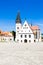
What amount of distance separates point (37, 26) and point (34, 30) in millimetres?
4158

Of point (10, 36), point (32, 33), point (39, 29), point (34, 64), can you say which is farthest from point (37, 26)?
point (34, 64)

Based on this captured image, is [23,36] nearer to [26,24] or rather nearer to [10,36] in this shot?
[26,24]

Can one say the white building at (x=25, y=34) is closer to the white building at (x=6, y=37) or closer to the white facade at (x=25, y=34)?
the white facade at (x=25, y=34)

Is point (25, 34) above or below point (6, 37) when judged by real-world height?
above

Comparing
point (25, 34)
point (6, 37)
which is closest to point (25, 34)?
point (25, 34)

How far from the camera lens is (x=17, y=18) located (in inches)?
3406

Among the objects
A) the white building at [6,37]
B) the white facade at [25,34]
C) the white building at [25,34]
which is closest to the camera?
the white building at [25,34]

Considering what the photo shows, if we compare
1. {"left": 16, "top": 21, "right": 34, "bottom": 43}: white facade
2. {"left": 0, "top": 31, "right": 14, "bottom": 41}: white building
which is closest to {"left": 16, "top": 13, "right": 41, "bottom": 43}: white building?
{"left": 16, "top": 21, "right": 34, "bottom": 43}: white facade

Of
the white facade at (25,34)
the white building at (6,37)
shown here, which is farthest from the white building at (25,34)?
the white building at (6,37)

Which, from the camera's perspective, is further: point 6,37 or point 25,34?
point 6,37

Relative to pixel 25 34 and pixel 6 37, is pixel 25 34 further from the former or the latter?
pixel 6 37

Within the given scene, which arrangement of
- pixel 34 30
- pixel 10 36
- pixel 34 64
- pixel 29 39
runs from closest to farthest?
pixel 34 64
pixel 29 39
pixel 34 30
pixel 10 36

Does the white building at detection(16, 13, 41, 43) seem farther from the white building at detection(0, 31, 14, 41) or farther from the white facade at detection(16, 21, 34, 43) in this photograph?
the white building at detection(0, 31, 14, 41)

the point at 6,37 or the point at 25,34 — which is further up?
the point at 25,34
